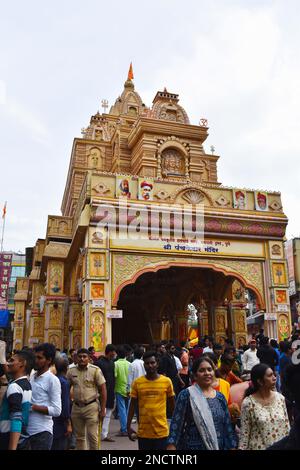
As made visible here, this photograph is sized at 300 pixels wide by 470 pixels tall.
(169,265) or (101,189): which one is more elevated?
(101,189)

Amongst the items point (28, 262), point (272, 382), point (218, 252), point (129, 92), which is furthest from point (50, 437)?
point (28, 262)

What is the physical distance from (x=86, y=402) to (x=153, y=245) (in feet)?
31.3

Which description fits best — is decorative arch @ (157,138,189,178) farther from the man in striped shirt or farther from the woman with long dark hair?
the woman with long dark hair

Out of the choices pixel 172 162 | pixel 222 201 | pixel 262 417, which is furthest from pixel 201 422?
pixel 172 162

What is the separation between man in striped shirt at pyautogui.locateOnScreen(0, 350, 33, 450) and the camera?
3.45 m

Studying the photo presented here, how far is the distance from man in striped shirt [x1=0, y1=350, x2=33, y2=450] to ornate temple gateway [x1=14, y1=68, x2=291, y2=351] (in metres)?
9.70

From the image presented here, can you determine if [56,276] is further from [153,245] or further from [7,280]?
[7,280]

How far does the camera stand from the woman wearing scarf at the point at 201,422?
315cm

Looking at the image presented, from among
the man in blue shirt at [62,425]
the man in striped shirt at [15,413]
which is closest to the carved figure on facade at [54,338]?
the man in blue shirt at [62,425]

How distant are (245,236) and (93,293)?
19.6 feet

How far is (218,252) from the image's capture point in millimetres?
15547

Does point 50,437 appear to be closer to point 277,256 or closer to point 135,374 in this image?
point 135,374

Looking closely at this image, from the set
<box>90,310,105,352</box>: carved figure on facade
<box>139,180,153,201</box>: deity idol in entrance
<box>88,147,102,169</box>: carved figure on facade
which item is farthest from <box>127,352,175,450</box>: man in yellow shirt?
<box>88,147,102,169</box>: carved figure on facade

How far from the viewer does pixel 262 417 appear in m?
3.22
